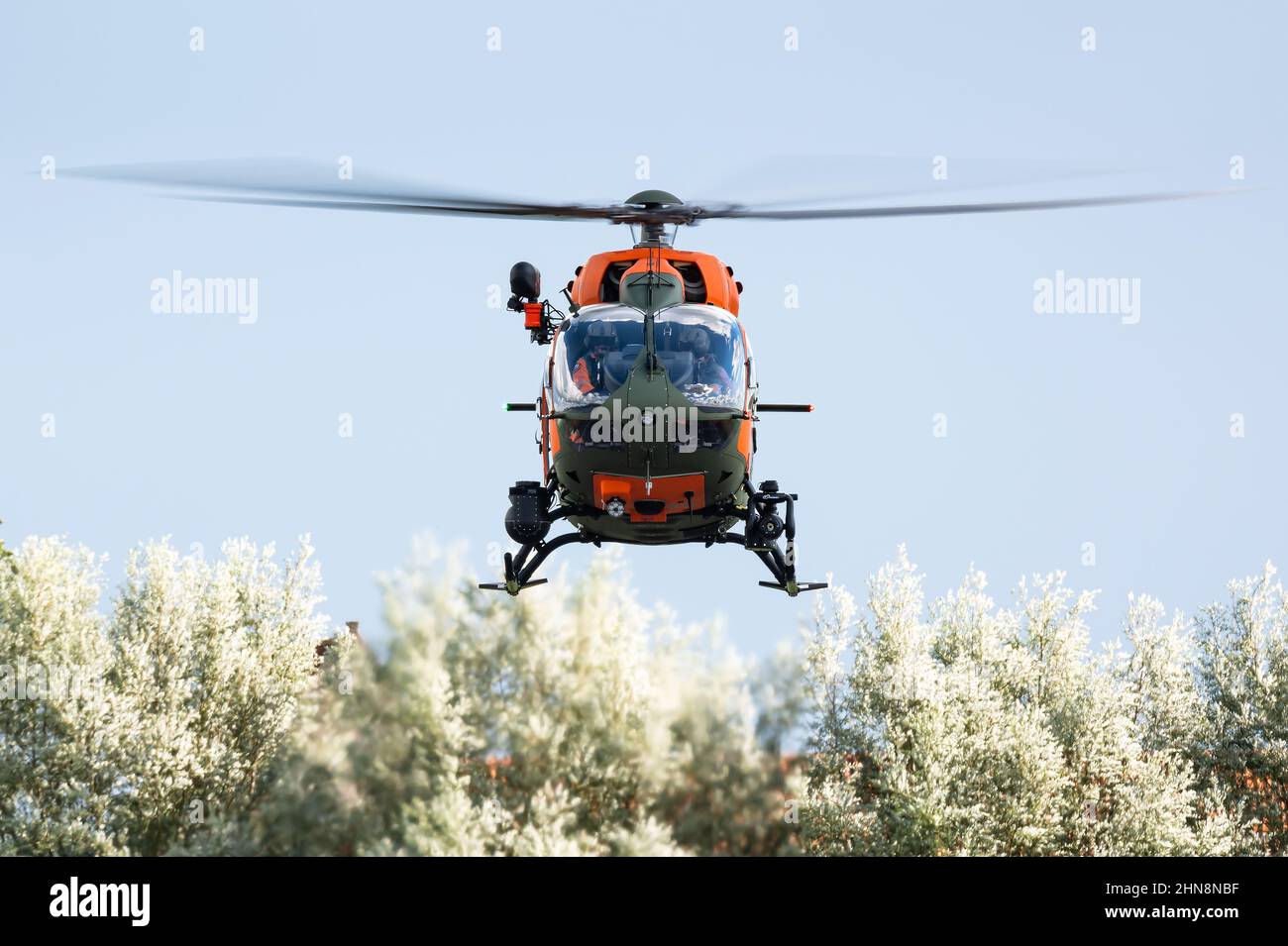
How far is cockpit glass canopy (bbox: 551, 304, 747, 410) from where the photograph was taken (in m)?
19.0

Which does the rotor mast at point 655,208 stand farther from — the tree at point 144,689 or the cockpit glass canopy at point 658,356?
the tree at point 144,689

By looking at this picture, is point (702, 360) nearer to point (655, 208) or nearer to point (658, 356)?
point (658, 356)

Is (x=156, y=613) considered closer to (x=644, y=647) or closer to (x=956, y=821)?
(x=644, y=647)

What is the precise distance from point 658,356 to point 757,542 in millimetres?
3203

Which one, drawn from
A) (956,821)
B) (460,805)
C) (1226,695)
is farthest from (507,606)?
(1226,695)

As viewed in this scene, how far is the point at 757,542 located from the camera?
67.3 feet

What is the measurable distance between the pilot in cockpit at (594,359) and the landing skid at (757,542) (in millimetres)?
2213

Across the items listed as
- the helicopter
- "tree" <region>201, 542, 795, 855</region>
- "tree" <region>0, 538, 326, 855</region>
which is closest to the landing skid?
the helicopter

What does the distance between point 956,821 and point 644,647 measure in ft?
35.0

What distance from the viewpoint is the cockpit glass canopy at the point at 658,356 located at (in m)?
19.0

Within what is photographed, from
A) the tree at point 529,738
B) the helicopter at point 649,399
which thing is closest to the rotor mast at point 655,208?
the helicopter at point 649,399

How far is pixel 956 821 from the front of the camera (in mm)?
43469

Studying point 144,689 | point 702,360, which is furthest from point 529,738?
point 702,360

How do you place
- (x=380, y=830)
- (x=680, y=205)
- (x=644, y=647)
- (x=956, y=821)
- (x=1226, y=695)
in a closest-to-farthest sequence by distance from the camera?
(x=680, y=205) < (x=380, y=830) < (x=956, y=821) < (x=644, y=647) < (x=1226, y=695)
